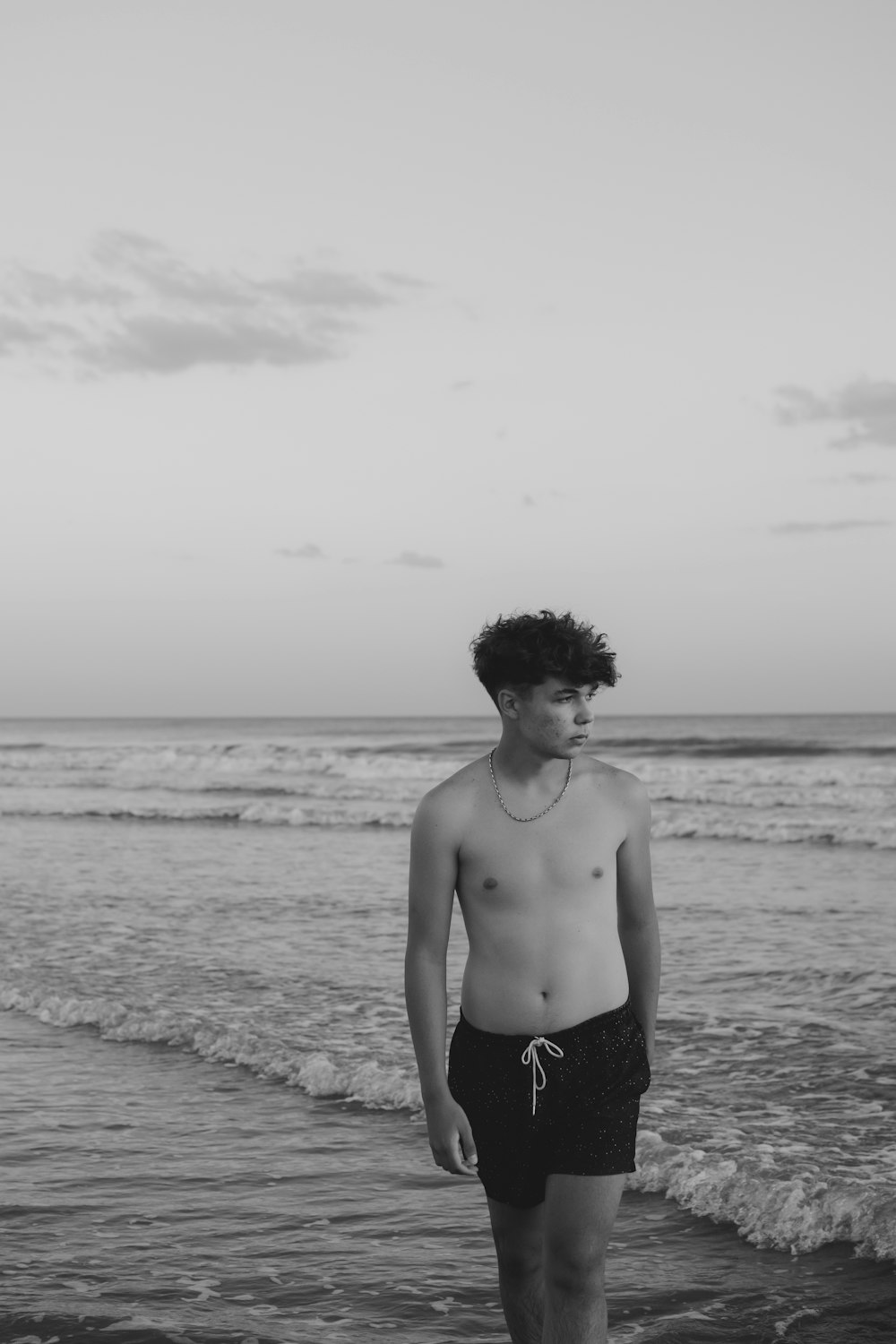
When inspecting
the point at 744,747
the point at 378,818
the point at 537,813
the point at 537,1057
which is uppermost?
the point at 537,813

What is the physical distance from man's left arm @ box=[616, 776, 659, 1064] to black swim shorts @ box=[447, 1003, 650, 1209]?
0.17 metres

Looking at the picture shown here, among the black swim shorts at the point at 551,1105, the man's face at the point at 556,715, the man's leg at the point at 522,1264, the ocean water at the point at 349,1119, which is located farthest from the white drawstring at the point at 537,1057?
the ocean water at the point at 349,1119

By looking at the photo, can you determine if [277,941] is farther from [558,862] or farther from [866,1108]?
[558,862]

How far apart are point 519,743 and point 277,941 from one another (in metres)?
8.13

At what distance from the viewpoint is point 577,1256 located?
3.12 m

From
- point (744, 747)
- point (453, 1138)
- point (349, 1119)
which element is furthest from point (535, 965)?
point (744, 747)

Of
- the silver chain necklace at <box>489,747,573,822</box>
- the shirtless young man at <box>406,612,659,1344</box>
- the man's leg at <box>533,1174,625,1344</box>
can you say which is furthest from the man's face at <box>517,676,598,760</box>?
the man's leg at <box>533,1174,625,1344</box>

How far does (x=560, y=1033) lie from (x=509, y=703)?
0.85m

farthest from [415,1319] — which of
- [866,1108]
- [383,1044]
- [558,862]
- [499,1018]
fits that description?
[383,1044]

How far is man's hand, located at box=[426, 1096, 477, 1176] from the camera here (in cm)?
313

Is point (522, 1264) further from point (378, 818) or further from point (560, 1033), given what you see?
point (378, 818)

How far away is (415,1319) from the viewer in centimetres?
430

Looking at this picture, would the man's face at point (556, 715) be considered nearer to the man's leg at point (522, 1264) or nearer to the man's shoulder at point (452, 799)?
the man's shoulder at point (452, 799)

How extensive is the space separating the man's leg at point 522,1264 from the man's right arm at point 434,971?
237 mm
